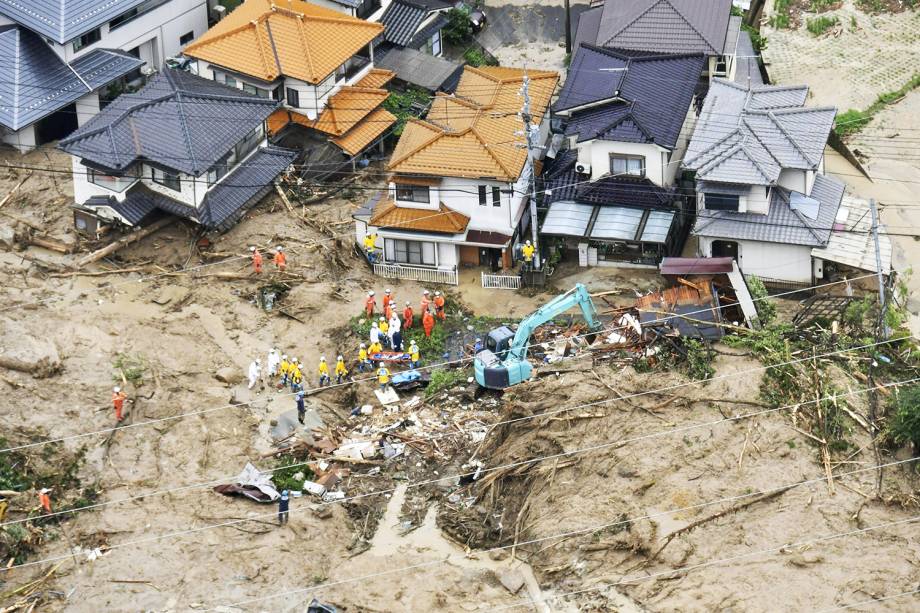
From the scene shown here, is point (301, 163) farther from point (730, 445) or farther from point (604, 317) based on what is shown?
point (730, 445)

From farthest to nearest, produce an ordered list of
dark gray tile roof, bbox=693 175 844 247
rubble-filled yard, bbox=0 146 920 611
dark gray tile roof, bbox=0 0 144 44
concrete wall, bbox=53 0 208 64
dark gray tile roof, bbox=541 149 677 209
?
concrete wall, bbox=53 0 208 64 → dark gray tile roof, bbox=0 0 144 44 → dark gray tile roof, bbox=541 149 677 209 → dark gray tile roof, bbox=693 175 844 247 → rubble-filled yard, bbox=0 146 920 611

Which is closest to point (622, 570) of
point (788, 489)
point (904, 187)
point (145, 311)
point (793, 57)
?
point (788, 489)

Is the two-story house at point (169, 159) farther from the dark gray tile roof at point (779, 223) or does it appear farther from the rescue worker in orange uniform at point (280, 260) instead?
the dark gray tile roof at point (779, 223)

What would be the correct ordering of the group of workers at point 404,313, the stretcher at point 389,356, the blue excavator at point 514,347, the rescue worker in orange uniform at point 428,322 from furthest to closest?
the rescue worker in orange uniform at point 428,322
the group of workers at point 404,313
the stretcher at point 389,356
the blue excavator at point 514,347

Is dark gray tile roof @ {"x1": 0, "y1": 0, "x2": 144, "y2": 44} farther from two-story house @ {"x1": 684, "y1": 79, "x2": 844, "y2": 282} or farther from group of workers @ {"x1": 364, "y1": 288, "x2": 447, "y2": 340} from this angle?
two-story house @ {"x1": 684, "y1": 79, "x2": 844, "y2": 282}

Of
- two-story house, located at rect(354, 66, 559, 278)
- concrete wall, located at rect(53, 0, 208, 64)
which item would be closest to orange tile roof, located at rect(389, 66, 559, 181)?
two-story house, located at rect(354, 66, 559, 278)

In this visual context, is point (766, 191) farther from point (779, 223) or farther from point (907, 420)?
point (907, 420)

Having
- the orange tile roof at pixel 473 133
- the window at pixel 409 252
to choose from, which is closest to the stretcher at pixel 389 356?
the window at pixel 409 252
